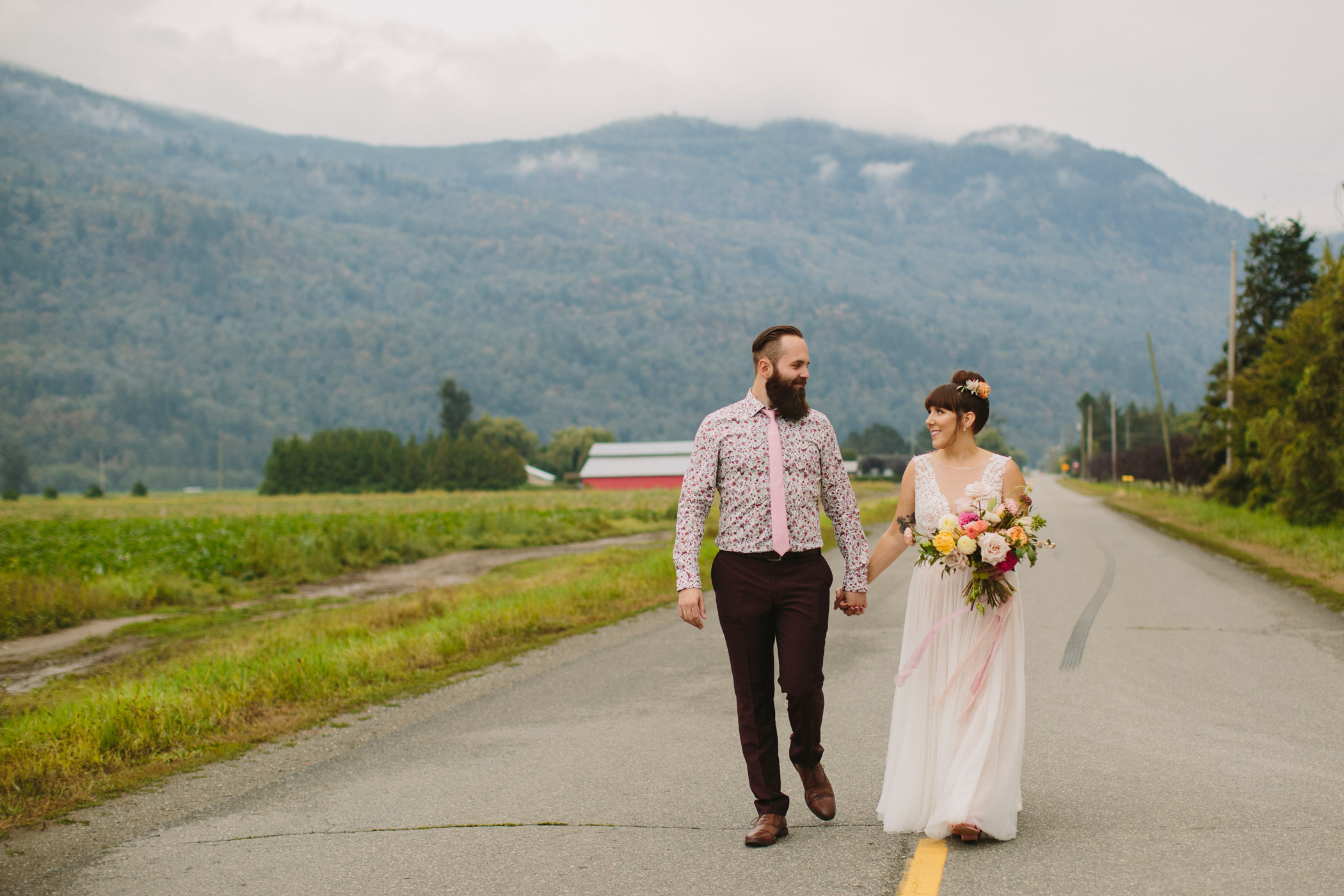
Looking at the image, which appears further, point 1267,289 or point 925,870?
point 1267,289

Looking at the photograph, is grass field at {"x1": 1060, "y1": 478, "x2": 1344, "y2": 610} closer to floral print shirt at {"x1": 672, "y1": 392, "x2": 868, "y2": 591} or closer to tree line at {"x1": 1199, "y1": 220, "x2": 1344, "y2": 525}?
tree line at {"x1": 1199, "y1": 220, "x2": 1344, "y2": 525}

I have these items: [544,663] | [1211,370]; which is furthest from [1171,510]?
[544,663]

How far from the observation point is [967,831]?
195 inches

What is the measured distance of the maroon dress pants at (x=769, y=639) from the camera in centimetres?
514

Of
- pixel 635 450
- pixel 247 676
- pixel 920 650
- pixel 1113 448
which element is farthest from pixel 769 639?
pixel 635 450

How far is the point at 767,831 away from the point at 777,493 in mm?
1513

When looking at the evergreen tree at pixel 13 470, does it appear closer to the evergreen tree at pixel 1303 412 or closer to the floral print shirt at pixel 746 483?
the evergreen tree at pixel 1303 412

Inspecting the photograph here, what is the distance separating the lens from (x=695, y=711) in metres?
8.42

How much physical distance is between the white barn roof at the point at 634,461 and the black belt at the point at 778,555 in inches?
4818

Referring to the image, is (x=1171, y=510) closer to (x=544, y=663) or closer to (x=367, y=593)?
(x=367, y=593)

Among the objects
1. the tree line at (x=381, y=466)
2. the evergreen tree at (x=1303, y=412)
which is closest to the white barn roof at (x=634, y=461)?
the tree line at (x=381, y=466)

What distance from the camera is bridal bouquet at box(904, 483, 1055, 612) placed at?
512 cm

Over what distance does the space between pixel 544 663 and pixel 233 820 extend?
5386 mm

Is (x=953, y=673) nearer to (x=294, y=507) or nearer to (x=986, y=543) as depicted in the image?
(x=986, y=543)
